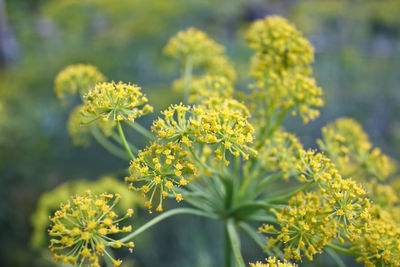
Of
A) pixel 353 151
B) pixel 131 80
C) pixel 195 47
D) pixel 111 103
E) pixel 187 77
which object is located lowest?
pixel 353 151

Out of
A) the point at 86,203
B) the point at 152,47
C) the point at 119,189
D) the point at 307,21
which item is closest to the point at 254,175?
the point at 86,203

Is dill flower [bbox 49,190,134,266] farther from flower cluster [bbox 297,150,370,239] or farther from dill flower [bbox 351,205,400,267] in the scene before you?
dill flower [bbox 351,205,400,267]

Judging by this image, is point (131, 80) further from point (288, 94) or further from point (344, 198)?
point (344, 198)

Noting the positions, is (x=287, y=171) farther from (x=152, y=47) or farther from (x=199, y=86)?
(x=152, y=47)

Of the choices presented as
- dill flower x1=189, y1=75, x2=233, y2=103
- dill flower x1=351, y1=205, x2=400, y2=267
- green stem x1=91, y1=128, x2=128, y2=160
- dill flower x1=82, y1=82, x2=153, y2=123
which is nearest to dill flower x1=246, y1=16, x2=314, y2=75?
dill flower x1=189, y1=75, x2=233, y2=103

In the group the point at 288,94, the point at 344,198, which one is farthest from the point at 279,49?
the point at 344,198

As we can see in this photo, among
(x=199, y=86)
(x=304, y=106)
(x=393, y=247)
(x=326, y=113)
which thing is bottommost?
(x=393, y=247)
